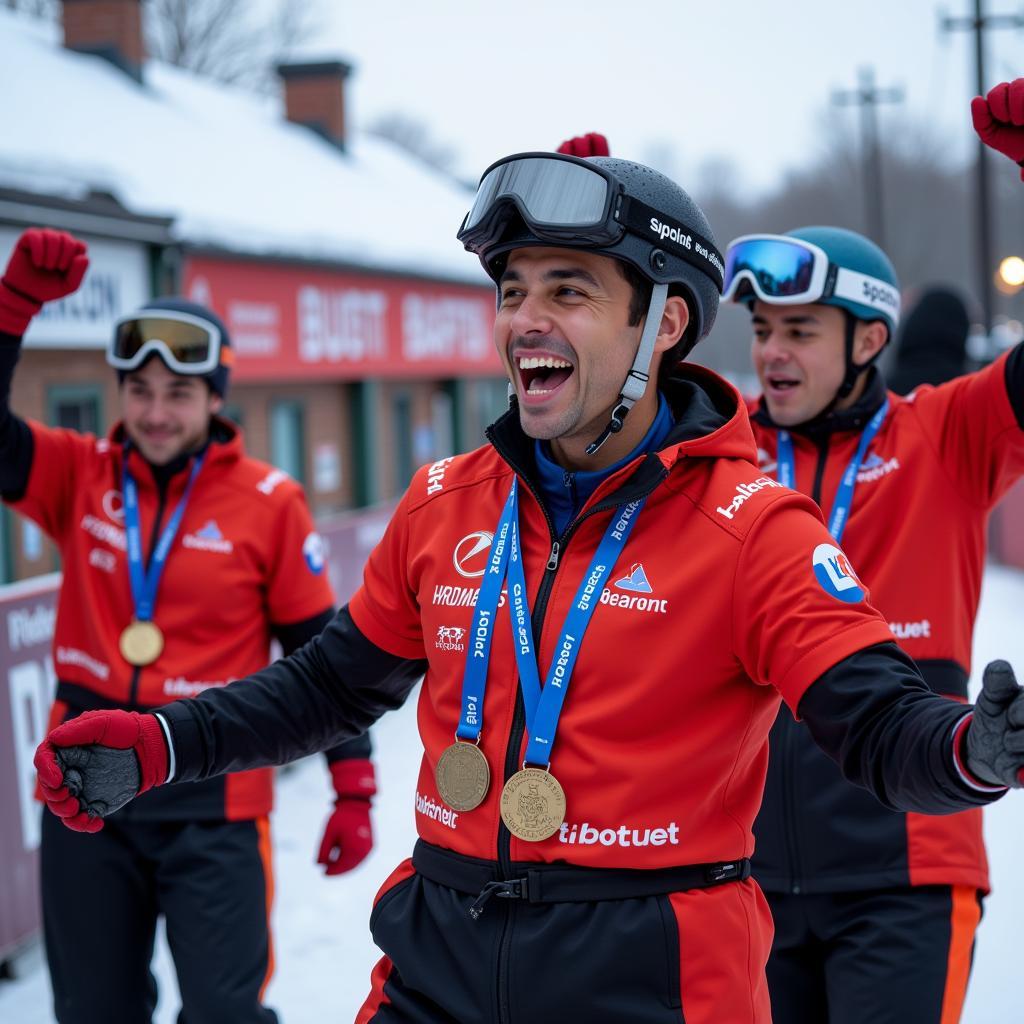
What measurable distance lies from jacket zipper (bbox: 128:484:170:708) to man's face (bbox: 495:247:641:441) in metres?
1.96

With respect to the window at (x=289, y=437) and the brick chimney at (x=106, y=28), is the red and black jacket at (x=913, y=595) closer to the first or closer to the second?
the window at (x=289, y=437)

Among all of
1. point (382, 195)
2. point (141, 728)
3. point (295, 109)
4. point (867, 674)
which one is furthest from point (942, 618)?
point (295, 109)

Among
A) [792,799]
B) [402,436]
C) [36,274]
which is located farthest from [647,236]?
[402,436]

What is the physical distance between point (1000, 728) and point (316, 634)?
2.59m

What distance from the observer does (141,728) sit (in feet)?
7.91

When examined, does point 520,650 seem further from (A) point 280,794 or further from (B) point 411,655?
(A) point 280,794

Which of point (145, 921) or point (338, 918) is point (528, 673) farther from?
point (338, 918)

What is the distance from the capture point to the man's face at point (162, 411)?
4.02 meters

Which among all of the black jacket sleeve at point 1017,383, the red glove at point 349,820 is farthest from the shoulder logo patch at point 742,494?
the red glove at point 349,820

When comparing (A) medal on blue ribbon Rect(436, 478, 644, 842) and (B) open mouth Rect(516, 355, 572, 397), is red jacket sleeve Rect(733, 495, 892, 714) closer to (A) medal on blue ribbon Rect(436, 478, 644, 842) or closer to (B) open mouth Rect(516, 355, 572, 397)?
(A) medal on blue ribbon Rect(436, 478, 644, 842)

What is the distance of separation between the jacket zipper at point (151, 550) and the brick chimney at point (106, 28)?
42.2 ft

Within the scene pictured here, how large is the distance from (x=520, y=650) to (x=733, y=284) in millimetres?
1674

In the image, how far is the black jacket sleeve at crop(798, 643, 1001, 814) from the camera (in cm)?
184

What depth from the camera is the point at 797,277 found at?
3.38 meters
